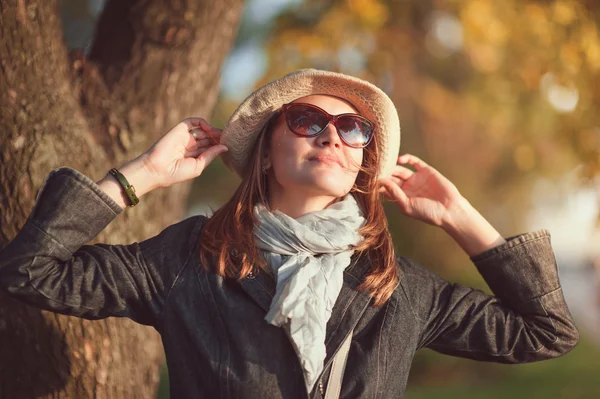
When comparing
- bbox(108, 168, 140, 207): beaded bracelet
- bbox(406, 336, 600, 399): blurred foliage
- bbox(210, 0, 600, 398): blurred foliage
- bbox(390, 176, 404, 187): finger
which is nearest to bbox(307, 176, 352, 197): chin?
bbox(390, 176, 404, 187): finger

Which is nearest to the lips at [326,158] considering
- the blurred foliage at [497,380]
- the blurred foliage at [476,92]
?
the blurred foliage at [476,92]

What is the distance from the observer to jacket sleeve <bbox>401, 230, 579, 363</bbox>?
9.34 ft

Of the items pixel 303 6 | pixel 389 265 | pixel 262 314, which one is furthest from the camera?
pixel 303 6

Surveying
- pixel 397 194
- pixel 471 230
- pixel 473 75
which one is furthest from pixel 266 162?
pixel 473 75

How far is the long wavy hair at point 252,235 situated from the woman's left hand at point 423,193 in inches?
6.6

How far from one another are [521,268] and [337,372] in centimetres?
87

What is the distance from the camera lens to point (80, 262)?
8.54 feet

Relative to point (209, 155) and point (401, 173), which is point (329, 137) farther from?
point (401, 173)

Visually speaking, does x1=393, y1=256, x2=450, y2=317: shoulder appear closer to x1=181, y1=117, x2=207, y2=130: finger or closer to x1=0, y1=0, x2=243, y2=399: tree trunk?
x1=181, y1=117, x2=207, y2=130: finger

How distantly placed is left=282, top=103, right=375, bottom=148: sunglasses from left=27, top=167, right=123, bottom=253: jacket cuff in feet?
2.32

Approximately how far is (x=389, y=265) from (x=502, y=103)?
6.77 metres

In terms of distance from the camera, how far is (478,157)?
11812mm

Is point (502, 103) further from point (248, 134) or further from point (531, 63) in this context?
point (248, 134)

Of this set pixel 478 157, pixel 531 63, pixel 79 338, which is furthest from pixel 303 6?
pixel 79 338
